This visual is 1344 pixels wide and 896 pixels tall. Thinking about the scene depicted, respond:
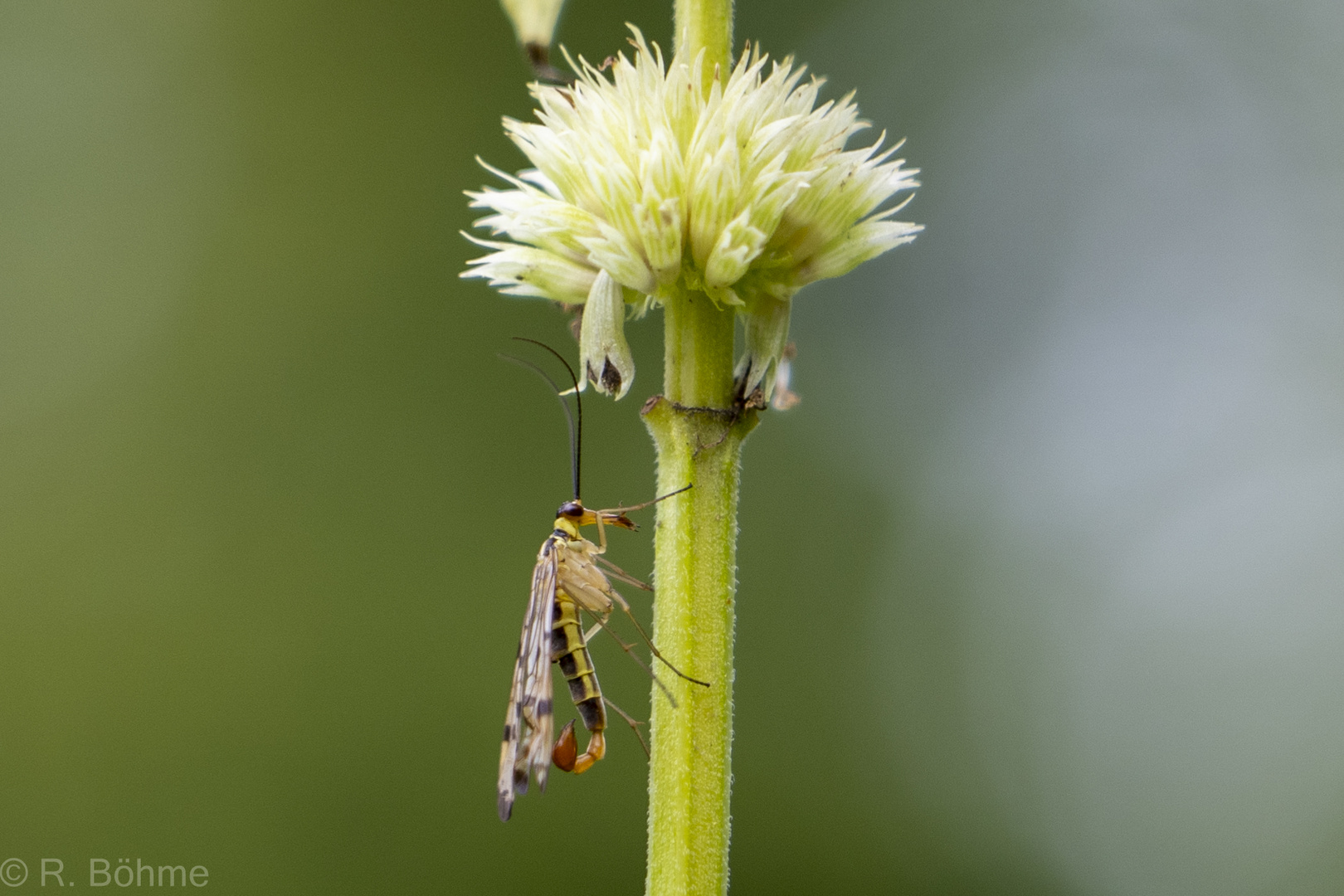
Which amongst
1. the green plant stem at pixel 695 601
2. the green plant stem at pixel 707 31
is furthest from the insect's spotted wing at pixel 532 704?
the green plant stem at pixel 707 31

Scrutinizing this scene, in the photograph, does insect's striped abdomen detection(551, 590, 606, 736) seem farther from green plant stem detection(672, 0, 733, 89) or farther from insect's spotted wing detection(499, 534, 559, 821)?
green plant stem detection(672, 0, 733, 89)

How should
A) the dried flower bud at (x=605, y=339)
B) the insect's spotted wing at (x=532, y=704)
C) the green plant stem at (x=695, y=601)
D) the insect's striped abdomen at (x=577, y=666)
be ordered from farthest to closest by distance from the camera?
1. the insect's striped abdomen at (x=577, y=666)
2. the insect's spotted wing at (x=532, y=704)
3. the dried flower bud at (x=605, y=339)
4. the green plant stem at (x=695, y=601)

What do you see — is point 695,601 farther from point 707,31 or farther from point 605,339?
point 707,31

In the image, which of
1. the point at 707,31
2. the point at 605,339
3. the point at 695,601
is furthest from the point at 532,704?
the point at 707,31

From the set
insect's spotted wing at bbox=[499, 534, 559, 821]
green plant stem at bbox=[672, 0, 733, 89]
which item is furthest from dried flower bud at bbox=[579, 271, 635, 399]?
insect's spotted wing at bbox=[499, 534, 559, 821]

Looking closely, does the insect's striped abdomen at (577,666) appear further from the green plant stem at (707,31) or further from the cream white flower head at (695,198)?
the green plant stem at (707,31)
